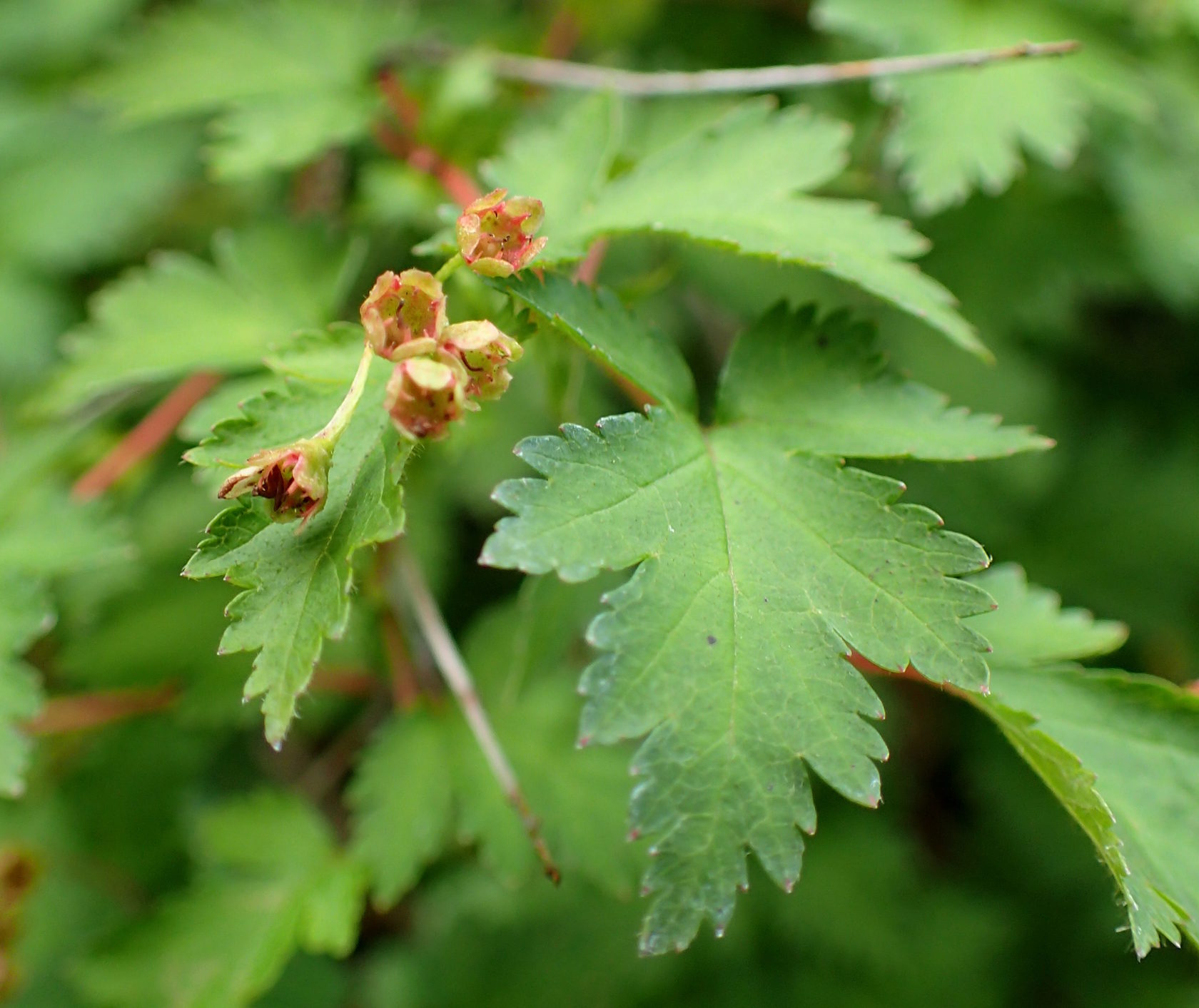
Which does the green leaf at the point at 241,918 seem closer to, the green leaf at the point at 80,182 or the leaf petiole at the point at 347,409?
the leaf petiole at the point at 347,409

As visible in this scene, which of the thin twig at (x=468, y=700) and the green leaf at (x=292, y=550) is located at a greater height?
the green leaf at (x=292, y=550)

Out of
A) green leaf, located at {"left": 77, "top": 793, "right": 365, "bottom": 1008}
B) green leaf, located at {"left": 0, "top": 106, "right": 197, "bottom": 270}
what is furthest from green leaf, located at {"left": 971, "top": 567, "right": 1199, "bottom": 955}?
green leaf, located at {"left": 0, "top": 106, "right": 197, "bottom": 270}

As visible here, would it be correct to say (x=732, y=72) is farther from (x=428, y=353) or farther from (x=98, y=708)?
(x=98, y=708)

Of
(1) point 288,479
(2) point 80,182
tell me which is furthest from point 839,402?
(2) point 80,182

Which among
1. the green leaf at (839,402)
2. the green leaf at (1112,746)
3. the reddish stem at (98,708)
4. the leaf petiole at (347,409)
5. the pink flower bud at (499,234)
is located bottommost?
the reddish stem at (98,708)

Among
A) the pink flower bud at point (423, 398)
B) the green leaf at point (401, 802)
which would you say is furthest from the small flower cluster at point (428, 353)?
the green leaf at point (401, 802)

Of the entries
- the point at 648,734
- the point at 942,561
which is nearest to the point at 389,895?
the point at 648,734
